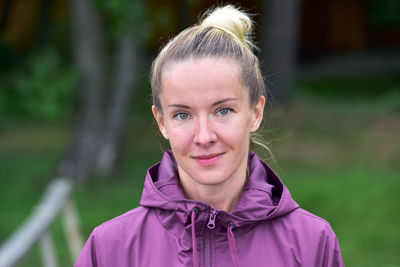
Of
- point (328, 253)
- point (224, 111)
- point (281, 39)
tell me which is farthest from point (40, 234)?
point (281, 39)

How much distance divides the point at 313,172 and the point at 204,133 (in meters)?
7.84

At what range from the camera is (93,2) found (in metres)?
9.66

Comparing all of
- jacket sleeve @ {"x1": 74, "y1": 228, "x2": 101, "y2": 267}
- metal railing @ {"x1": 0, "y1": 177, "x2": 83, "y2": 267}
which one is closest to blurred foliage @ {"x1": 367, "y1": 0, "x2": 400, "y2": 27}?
metal railing @ {"x1": 0, "y1": 177, "x2": 83, "y2": 267}

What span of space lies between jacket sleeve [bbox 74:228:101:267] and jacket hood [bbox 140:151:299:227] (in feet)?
0.74

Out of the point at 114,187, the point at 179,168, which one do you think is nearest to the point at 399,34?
the point at 114,187

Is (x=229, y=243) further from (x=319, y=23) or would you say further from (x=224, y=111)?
(x=319, y=23)

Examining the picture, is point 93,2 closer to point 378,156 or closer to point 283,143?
point 283,143

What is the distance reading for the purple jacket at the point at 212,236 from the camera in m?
2.14

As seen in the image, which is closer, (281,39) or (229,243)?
(229,243)

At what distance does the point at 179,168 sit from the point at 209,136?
26 centimetres

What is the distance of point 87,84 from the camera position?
10156 mm

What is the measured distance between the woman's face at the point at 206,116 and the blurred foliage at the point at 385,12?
53.1 ft

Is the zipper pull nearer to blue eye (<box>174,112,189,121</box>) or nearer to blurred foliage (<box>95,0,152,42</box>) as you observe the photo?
blue eye (<box>174,112,189,121</box>)

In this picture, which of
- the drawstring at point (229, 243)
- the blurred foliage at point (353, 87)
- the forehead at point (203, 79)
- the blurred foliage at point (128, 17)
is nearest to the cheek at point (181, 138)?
the forehead at point (203, 79)
